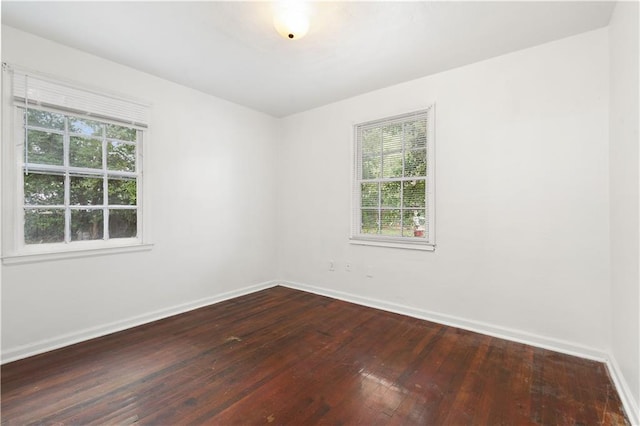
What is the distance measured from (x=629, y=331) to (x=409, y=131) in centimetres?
257

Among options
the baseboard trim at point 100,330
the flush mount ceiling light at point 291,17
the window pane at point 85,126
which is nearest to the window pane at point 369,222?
the baseboard trim at point 100,330

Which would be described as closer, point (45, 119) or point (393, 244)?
point (45, 119)

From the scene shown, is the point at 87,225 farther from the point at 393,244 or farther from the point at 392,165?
the point at 392,165

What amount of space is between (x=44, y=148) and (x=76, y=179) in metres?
0.35

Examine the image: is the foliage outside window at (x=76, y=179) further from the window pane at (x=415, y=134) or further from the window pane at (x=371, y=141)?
Result: the window pane at (x=415, y=134)

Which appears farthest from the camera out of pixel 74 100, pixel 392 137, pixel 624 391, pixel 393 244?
pixel 392 137

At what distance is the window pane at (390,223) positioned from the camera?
359cm

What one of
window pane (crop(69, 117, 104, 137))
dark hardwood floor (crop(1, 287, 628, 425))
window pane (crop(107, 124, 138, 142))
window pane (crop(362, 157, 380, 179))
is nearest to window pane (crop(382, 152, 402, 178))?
window pane (crop(362, 157, 380, 179))

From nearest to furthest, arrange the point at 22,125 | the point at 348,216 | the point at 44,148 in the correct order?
the point at 22,125 < the point at 44,148 < the point at 348,216

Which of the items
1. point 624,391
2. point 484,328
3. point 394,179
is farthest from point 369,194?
point 624,391

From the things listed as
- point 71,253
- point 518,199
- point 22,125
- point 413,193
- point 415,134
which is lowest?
point 71,253

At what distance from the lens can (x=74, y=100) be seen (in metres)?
2.69

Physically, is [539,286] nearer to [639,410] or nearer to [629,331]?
[629,331]

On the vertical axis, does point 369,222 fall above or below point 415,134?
below
